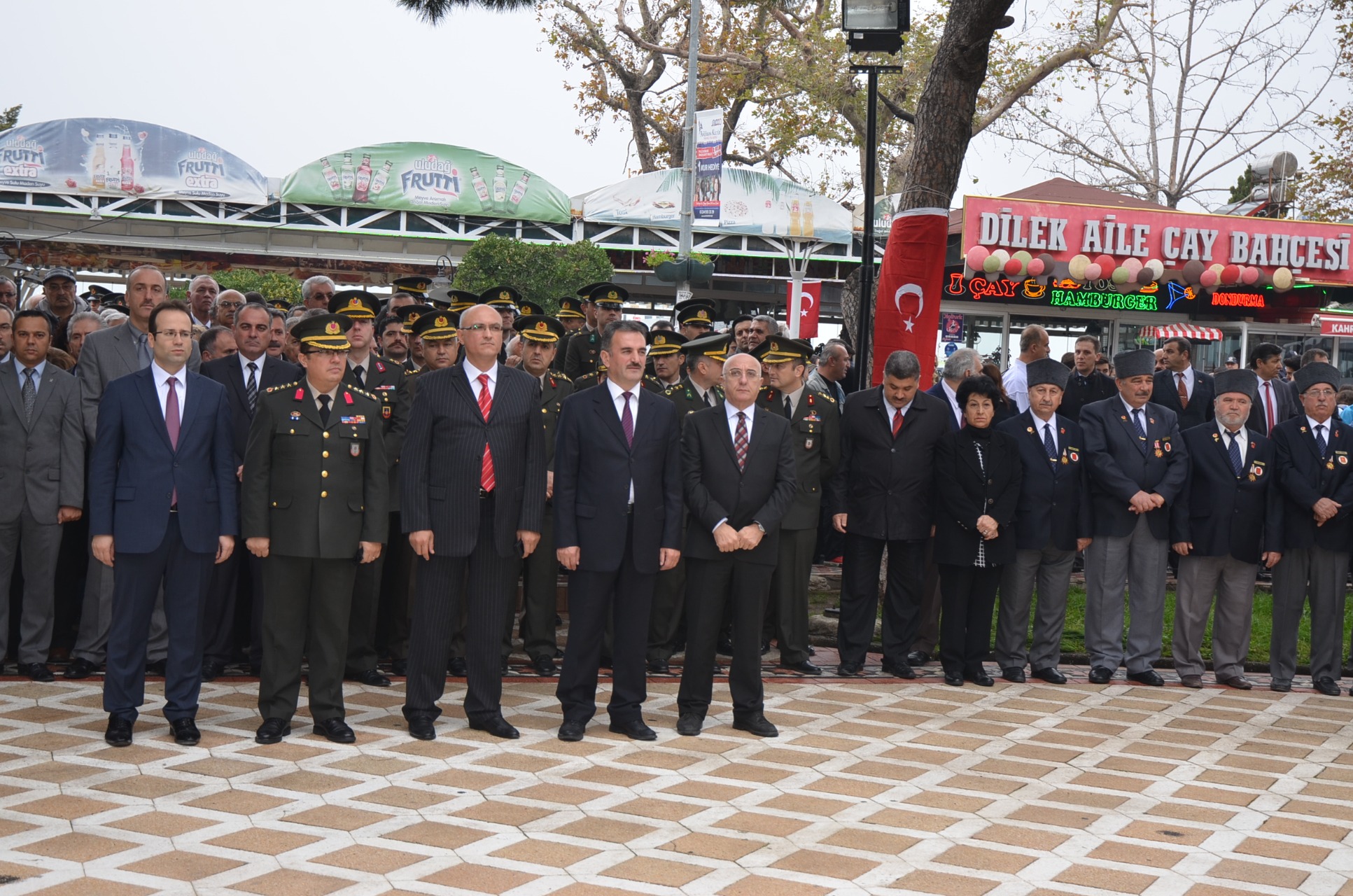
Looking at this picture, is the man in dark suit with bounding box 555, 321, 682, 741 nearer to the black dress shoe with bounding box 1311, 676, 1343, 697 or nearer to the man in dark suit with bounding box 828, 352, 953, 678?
the man in dark suit with bounding box 828, 352, 953, 678

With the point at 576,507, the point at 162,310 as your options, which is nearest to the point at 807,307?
the point at 576,507

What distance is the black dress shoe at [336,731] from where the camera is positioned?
6.02 meters

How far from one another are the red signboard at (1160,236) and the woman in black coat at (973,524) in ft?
28.2

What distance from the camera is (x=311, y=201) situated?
68.2 feet

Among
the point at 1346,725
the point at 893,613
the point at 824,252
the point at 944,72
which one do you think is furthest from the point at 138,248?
the point at 1346,725

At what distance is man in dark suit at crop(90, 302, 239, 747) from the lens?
233 inches

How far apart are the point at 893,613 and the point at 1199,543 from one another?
1.97 metres

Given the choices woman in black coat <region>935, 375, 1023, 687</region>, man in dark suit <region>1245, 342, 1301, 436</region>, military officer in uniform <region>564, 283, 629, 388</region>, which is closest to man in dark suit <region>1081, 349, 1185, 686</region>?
woman in black coat <region>935, 375, 1023, 687</region>

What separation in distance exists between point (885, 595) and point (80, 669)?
4591 mm

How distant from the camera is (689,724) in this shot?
648 cm

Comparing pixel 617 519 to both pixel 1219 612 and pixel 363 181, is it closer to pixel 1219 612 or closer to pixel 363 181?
pixel 1219 612

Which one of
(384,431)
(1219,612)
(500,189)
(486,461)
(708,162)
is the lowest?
(1219,612)

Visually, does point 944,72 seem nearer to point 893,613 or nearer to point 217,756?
point 893,613

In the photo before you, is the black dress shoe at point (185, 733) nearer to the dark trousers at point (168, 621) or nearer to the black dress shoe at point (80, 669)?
the dark trousers at point (168, 621)
